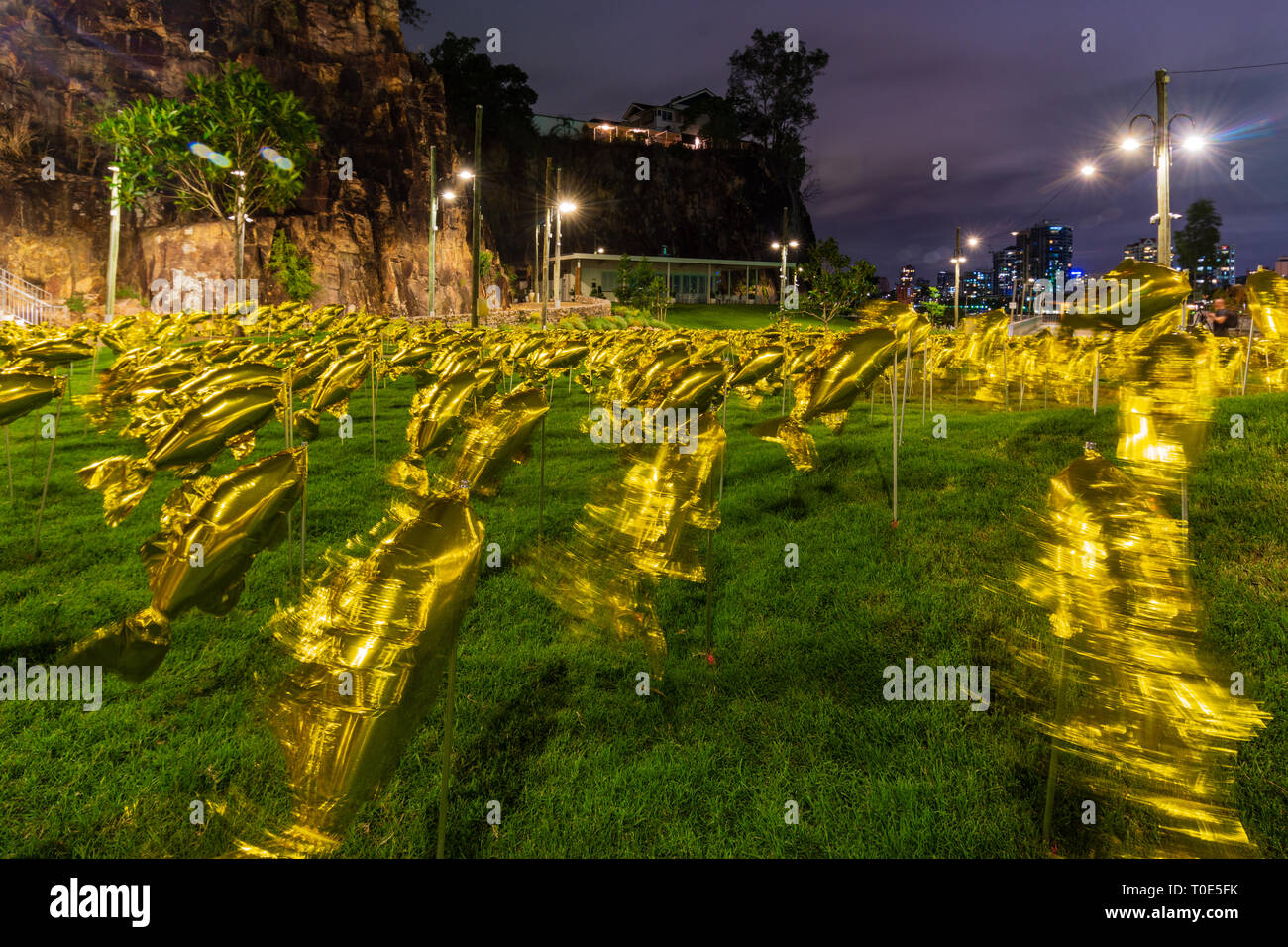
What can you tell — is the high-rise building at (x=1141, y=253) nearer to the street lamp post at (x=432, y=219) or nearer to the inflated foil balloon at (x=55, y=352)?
the inflated foil balloon at (x=55, y=352)

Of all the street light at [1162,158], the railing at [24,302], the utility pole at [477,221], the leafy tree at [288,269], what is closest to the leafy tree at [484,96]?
the leafy tree at [288,269]

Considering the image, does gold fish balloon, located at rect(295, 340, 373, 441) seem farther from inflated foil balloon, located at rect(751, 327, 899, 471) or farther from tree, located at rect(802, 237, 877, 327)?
tree, located at rect(802, 237, 877, 327)

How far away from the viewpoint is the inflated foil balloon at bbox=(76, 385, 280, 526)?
75.3 inches

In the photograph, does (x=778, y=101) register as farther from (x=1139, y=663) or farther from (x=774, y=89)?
(x=1139, y=663)

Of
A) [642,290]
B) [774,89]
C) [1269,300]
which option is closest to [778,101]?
[774,89]

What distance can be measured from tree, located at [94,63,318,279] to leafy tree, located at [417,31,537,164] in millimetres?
26496

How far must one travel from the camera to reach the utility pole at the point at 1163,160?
10.1m

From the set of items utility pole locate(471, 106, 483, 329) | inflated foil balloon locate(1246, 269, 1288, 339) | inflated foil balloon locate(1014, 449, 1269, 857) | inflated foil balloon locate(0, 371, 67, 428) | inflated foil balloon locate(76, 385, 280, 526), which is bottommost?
inflated foil balloon locate(1014, 449, 1269, 857)

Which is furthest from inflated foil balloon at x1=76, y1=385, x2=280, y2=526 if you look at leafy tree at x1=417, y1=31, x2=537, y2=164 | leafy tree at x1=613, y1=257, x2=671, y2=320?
leafy tree at x1=417, y1=31, x2=537, y2=164

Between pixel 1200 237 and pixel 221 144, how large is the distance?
5112 centimetres

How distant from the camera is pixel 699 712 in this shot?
2.38m
